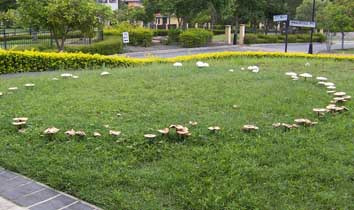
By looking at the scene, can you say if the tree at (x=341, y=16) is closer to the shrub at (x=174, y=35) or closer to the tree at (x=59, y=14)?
the shrub at (x=174, y=35)

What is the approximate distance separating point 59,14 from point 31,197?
13576mm

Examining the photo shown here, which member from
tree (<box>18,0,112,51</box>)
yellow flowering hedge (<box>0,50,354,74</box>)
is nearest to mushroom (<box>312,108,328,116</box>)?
yellow flowering hedge (<box>0,50,354,74</box>)

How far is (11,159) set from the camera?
4.37 metres

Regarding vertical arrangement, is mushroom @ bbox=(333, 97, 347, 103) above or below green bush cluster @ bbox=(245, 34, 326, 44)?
below

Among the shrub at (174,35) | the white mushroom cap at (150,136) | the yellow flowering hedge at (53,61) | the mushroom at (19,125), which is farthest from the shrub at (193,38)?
the white mushroom cap at (150,136)

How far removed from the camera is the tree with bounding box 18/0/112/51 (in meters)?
16.1

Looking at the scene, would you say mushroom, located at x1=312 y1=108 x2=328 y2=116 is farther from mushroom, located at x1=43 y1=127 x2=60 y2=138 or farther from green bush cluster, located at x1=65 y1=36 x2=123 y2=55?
green bush cluster, located at x1=65 y1=36 x2=123 y2=55

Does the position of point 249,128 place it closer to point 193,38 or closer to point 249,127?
point 249,127

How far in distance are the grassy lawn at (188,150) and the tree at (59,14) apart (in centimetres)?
963

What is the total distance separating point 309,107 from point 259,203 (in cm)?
293

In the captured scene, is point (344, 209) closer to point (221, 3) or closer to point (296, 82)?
point (296, 82)

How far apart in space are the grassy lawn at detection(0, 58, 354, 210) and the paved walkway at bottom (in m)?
0.10

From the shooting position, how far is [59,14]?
53.1 ft

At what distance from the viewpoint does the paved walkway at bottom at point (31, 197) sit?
3.45 meters
